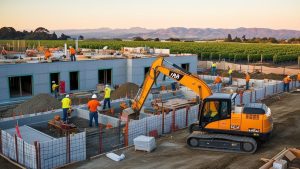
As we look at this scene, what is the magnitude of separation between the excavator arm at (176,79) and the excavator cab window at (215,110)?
125 centimetres

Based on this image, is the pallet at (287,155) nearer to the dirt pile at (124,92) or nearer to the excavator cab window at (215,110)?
the excavator cab window at (215,110)

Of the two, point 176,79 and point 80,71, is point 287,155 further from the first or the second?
point 80,71

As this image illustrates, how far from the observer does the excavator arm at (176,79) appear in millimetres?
15094

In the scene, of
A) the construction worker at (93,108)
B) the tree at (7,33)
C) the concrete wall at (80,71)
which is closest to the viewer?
the construction worker at (93,108)

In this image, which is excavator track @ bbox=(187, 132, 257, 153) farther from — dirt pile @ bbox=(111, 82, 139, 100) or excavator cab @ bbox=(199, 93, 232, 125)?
dirt pile @ bbox=(111, 82, 139, 100)

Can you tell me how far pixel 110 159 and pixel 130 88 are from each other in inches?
507

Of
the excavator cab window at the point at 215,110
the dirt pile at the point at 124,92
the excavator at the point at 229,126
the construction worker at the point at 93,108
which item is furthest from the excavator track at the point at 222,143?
the dirt pile at the point at 124,92

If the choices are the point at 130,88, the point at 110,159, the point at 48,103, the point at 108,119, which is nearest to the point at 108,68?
the point at 130,88

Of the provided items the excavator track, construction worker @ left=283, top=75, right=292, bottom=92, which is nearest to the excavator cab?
the excavator track

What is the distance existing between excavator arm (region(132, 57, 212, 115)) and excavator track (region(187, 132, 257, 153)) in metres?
2.02

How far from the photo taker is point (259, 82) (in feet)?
99.2

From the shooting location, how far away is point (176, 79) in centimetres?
1564

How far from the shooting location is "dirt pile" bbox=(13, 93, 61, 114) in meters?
19.9

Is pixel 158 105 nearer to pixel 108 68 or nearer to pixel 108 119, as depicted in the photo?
pixel 108 119
